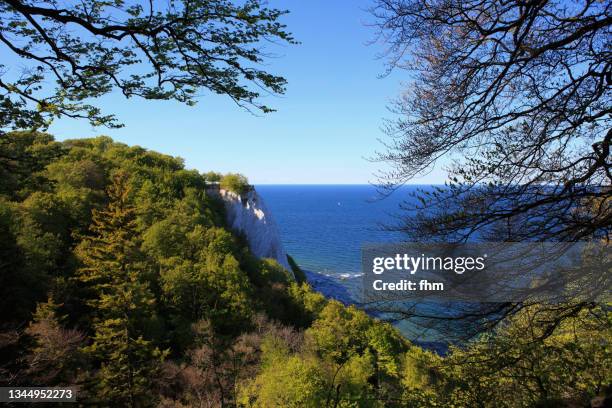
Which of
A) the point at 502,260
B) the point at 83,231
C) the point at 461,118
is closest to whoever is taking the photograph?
the point at 502,260

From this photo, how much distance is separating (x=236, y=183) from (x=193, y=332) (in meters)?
22.6

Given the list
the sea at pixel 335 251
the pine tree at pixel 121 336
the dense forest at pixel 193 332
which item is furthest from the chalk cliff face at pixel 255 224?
the pine tree at pixel 121 336

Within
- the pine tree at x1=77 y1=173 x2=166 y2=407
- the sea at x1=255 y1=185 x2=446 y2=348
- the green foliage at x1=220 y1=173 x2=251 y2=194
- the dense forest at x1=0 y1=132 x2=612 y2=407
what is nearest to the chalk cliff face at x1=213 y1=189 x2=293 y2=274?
the green foliage at x1=220 y1=173 x2=251 y2=194

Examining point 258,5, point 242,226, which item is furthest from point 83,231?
point 258,5

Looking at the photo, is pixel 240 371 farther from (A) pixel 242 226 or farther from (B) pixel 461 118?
(A) pixel 242 226

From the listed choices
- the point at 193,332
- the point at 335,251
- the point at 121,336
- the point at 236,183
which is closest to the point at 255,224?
the point at 236,183

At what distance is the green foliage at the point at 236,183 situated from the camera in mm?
39406

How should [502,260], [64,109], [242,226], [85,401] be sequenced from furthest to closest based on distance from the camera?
[242,226], [85,401], [64,109], [502,260]

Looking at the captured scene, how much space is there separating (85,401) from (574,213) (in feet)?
48.4

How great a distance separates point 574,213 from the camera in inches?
185

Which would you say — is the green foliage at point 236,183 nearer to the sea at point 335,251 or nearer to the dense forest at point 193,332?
the sea at point 335,251

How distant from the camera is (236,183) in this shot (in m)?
39.5

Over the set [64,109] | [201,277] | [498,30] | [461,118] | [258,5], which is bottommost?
[201,277]

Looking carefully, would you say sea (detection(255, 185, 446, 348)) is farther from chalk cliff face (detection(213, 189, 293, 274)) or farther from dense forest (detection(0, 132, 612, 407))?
chalk cliff face (detection(213, 189, 293, 274))
